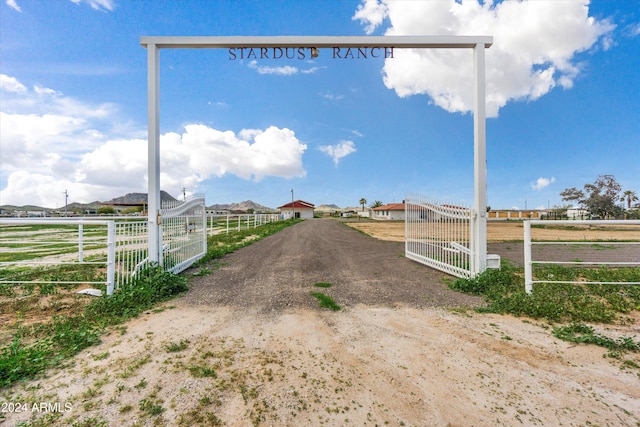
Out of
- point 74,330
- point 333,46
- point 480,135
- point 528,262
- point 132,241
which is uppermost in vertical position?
point 333,46

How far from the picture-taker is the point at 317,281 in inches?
222

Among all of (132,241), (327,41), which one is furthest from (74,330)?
(327,41)

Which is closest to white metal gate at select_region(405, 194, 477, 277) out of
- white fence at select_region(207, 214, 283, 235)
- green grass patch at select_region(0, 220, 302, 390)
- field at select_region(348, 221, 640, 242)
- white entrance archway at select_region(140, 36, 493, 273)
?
white entrance archway at select_region(140, 36, 493, 273)

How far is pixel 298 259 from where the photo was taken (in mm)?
8180

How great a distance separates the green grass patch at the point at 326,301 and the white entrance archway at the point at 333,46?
307cm

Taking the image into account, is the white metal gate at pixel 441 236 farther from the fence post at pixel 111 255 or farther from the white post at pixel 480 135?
the fence post at pixel 111 255

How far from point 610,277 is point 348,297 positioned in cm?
554

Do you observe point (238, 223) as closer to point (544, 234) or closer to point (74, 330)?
point (74, 330)

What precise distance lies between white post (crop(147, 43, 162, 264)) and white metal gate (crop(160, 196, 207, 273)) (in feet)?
0.54

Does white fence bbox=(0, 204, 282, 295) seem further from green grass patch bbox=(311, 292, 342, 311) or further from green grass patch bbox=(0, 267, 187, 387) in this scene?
green grass patch bbox=(311, 292, 342, 311)

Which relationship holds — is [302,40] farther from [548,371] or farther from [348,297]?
[548,371]

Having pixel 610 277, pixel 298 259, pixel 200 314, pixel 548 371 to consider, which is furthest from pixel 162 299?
pixel 610 277

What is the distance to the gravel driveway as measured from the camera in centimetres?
442

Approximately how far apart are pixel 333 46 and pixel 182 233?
5.34 m
